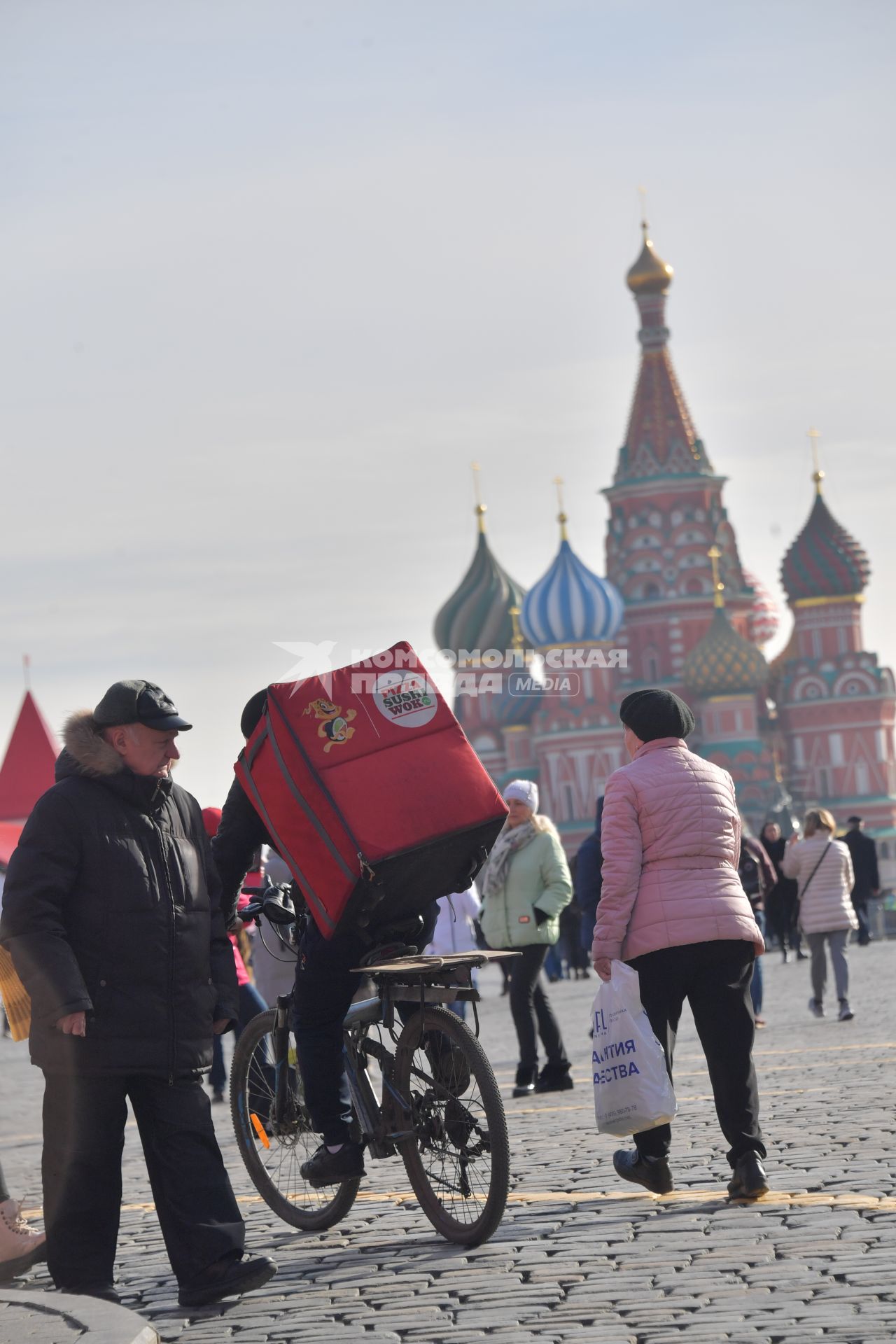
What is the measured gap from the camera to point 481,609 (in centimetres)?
9506

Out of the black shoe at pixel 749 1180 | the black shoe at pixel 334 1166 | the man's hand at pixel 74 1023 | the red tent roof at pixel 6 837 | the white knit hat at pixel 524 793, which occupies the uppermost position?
the red tent roof at pixel 6 837

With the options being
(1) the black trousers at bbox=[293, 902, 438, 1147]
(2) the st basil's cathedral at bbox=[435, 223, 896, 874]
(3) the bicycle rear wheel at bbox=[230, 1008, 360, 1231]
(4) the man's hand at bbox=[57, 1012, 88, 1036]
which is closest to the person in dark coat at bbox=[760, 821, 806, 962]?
(3) the bicycle rear wheel at bbox=[230, 1008, 360, 1231]

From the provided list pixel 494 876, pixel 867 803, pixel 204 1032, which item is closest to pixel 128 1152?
pixel 494 876

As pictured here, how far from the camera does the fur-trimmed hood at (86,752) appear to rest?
566 cm

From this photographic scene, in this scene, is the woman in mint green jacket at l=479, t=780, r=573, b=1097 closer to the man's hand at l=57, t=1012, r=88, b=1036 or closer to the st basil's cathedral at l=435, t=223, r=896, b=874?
the man's hand at l=57, t=1012, r=88, b=1036

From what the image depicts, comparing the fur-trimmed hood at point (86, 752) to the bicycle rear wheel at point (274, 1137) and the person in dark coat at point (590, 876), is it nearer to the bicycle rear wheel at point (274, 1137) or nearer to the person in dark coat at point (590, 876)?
the bicycle rear wheel at point (274, 1137)

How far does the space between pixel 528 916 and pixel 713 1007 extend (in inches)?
173

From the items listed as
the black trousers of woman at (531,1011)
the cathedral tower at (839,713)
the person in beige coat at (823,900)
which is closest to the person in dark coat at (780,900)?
the person in beige coat at (823,900)

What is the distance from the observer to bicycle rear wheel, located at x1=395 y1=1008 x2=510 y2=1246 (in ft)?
18.7

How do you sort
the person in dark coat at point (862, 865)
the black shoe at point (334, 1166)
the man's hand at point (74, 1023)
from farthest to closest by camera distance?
the person in dark coat at point (862, 865), the black shoe at point (334, 1166), the man's hand at point (74, 1023)

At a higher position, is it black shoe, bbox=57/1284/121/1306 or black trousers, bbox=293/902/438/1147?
black trousers, bbox=293/902/438/1147

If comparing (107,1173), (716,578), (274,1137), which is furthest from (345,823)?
(716,578)

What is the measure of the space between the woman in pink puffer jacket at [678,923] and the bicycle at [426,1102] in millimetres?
518

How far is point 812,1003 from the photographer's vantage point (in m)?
14.4
